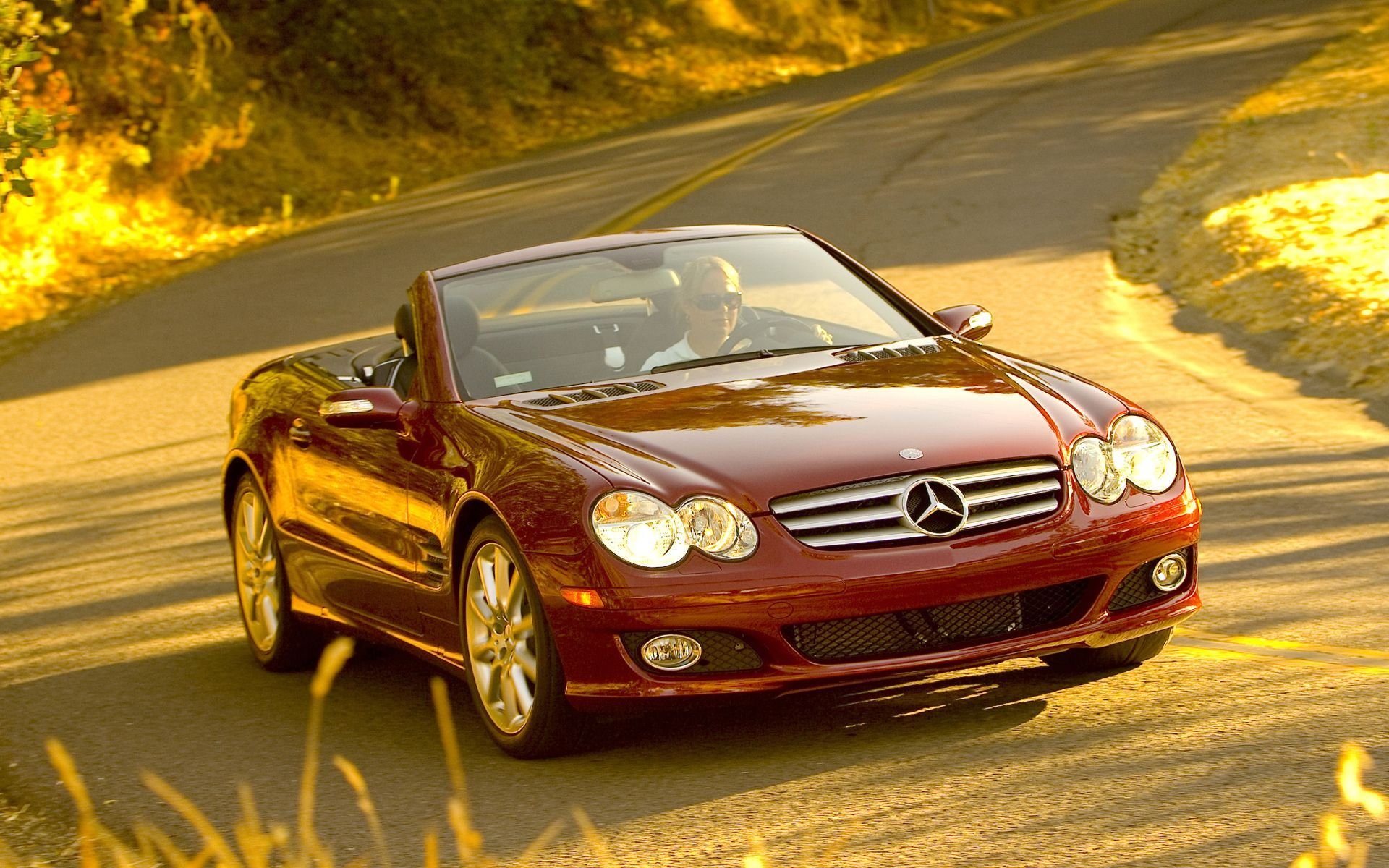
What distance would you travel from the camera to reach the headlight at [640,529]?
5.59m

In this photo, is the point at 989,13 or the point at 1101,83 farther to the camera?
the point at 989,13

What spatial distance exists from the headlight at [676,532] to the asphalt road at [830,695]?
2.00ft

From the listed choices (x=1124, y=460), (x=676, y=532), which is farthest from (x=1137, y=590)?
(x=676, y=532)

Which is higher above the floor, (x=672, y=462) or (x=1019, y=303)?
(x=672, y=462)

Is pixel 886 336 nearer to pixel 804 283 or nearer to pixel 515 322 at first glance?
pixel 804 283

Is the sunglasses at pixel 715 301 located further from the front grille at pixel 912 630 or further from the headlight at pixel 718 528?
the front grille at pixel 912 630

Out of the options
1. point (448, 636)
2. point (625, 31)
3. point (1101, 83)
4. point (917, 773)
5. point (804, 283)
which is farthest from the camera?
point (625, 31)

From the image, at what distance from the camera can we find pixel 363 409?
675cm

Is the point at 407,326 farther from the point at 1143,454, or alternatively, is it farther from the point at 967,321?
the point at 1143,454

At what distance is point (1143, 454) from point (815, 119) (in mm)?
19575

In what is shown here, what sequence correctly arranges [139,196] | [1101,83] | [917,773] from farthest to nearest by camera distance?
[1101,83] → [139,196] → [917,773]

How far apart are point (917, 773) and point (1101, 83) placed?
2082 cm

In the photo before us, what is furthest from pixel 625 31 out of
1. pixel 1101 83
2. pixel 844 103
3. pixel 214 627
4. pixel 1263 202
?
pixel 214 627

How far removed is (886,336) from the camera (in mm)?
7258
